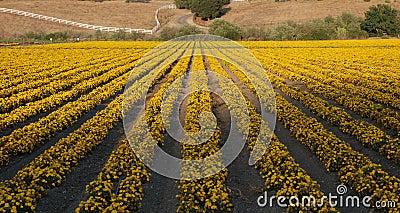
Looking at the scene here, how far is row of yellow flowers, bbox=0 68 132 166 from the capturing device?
11182 millimetres

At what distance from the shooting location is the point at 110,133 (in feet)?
43.9

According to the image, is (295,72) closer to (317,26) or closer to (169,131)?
(169,131)

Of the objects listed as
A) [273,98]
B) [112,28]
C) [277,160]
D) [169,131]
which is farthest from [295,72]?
[112,28]

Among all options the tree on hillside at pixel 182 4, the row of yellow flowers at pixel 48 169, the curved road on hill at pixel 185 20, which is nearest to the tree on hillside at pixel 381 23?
the curved road on hill at pixel 185 20

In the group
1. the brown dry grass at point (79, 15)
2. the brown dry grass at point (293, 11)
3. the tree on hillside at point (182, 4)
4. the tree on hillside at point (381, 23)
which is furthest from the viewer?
the tree on hillside at point (182, 4)

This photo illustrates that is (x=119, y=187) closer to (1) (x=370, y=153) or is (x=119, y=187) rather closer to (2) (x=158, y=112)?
(2) (x=158, y=112)

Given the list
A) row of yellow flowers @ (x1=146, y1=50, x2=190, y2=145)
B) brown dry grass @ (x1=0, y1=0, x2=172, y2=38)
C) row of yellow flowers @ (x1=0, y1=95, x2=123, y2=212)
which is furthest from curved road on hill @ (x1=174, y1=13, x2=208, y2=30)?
row of yellow flowers @ (x1=0, y1=95, x2=123, y2=212)

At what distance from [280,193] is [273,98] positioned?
9.38m

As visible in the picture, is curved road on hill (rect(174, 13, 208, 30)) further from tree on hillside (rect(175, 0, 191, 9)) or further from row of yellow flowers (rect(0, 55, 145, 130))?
row of yellow flowers (rect(0, 55, 145, 130))

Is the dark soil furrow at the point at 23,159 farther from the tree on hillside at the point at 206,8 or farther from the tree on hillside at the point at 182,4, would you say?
the tree on hillside at the point at 182,4
